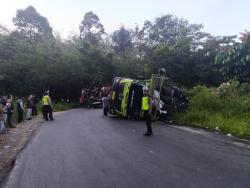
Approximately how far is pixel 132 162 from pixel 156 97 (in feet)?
32.9

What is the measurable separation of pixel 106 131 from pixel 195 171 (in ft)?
25.4

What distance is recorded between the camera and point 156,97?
19.1 metres

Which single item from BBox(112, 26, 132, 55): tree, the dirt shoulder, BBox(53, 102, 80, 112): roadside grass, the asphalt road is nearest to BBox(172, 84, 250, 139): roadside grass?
the asphalt road

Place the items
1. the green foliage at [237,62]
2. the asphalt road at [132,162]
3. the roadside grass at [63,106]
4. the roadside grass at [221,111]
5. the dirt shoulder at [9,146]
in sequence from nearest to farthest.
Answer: the asphalt road at [132,162], the dirt shoulder at [9,146], the roadside grass at [221,111], the green foliage at [237,62], the roadside grass at [63,106]

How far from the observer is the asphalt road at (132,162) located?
7.56m

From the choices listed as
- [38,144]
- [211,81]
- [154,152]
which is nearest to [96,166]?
[154,152]

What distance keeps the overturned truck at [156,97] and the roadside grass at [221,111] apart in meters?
0.57

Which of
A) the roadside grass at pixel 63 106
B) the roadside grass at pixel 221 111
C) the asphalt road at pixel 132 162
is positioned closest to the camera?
the asphalt road at pixel 132 162

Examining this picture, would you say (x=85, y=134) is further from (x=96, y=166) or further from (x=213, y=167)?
(x=213, y=167)

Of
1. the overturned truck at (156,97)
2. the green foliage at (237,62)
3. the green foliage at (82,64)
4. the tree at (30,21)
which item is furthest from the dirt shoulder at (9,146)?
the tree at (30,21)

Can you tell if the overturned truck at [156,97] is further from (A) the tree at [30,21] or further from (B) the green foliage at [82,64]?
(A) the tree at [30,21]

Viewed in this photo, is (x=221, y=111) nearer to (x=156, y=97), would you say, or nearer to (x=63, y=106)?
(x=156, y=97)

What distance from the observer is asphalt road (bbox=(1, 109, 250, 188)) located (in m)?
7.56

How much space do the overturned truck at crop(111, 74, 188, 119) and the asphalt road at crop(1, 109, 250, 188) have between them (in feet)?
16.4
